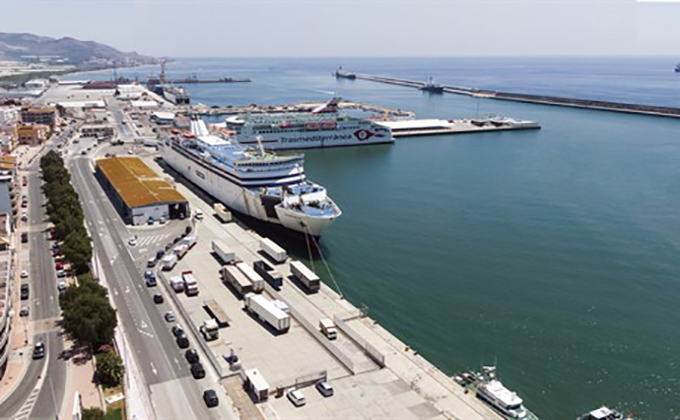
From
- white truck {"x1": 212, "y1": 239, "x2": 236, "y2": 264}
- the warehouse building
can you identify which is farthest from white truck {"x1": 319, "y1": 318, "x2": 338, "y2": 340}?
the warehouse building

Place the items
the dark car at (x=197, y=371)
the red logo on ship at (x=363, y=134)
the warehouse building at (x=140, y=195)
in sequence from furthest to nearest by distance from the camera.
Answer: the red logo on ship at (x=363, y=134) → the warehouse building at (x=140, y=195) → the dark car at (x=197, y=371)

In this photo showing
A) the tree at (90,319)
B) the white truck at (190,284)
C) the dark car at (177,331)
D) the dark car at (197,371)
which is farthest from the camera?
the white truck at (190,284)

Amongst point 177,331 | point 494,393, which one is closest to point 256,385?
point 177,331

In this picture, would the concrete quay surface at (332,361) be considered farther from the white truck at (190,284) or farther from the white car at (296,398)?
the white truck at (190,284)

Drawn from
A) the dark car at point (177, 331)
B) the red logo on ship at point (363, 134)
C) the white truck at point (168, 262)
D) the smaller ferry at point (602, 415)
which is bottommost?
the smaller ferry at point (602, 415)

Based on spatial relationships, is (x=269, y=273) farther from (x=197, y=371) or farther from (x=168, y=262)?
(x=197, y=371)

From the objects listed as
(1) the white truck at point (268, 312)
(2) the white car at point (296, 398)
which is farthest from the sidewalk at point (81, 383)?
(1) the white truck at point (268, 312)

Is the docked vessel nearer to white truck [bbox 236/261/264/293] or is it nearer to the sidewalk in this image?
white truck [bbox 236/261/264/293]
